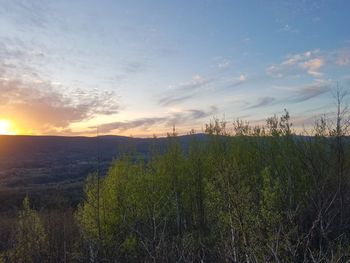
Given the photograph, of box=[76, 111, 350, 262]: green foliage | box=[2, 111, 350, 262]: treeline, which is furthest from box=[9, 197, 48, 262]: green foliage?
box=[76, 111, 350, 262]: green foliage

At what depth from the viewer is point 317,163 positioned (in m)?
38.9

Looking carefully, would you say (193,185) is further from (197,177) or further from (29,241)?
(29,241)

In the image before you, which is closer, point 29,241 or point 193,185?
point 29,241

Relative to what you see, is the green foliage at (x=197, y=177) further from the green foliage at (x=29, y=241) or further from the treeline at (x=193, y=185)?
the green foliage at (x=29, y=241)

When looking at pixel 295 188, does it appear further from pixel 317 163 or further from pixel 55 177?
pixel 55 177

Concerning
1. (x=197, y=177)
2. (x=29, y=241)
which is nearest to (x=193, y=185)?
(x=197, y=177)

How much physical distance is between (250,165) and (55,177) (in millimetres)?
108215

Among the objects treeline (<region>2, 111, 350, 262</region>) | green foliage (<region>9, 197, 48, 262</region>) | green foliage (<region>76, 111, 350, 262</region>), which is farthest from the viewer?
green foliage (<region>76, 111, 350, 262</region>)

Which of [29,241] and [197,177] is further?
[197,177]

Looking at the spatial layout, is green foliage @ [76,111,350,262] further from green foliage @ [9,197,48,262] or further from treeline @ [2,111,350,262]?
green foliage @ [9,197,48,262]

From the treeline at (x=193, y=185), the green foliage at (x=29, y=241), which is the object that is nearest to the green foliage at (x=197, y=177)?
the treeline at (x=193, y=185)

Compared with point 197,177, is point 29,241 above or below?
below

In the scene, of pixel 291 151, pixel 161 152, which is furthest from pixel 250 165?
pixel 161 152

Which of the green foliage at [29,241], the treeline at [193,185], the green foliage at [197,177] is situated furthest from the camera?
the green foliage at [197,177]
